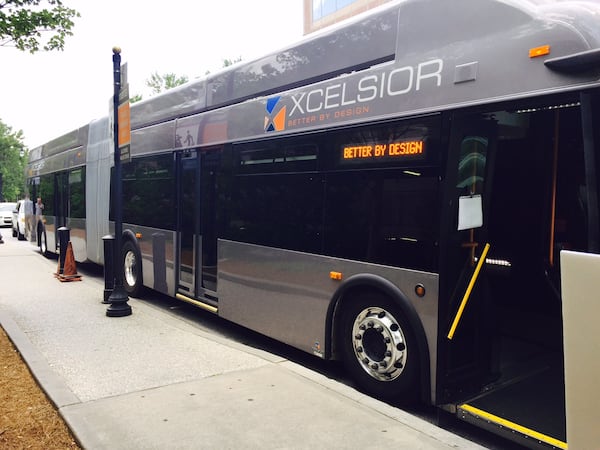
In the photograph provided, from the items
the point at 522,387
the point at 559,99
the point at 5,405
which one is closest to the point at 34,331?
the point at 5,405

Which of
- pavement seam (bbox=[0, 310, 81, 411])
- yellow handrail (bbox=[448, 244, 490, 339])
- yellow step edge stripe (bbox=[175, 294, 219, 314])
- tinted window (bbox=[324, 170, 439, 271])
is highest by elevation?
tinted window (bbox=[324, 170, 439, 271])

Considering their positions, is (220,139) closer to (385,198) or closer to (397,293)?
(385,198)

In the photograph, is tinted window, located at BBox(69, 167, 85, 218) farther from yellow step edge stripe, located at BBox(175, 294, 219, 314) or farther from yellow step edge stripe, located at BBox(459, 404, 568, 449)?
yellow step edge stripe, located at BBox(459, 404, 568, 449)

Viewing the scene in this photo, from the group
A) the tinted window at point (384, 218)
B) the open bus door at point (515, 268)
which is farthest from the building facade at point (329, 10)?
the tinted window at point (384, 218)

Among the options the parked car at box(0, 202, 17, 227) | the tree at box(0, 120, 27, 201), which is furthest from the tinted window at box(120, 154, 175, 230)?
the tree at box(0, 120, 27, 201)

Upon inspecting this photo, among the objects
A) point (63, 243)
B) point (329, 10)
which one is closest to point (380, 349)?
point (63, 243)

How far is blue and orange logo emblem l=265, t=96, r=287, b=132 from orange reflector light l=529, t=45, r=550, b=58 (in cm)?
274

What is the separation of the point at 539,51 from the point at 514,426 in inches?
100

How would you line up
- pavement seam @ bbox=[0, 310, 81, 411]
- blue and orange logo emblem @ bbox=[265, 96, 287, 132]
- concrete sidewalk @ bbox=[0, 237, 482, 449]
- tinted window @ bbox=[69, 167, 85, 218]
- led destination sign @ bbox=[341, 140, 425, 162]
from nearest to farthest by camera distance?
1. concrete sidewalk @ bbox=[0, 237, 482, 449]
2. led destination sign @ bbox=[341, 140, 425, 162]
3. pavement seam @ bbox=[0, 310, 81, 411]
4. blue and orange logo emblem @ bbox=[265, 96, 287, 132]
5. tinted window @ bbox=[69, 167, 85, 218]

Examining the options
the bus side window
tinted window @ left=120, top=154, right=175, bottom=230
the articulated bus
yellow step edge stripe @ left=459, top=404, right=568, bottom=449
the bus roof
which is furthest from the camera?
tinted window @ left=120, top=154, right=175, bottom=230

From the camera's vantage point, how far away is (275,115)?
5738 mm

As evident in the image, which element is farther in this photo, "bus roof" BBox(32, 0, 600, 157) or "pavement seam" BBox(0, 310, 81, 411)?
"pavement seam" BBox(0, 310, 81, 411)

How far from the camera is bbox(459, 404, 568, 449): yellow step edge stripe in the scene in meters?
3.44

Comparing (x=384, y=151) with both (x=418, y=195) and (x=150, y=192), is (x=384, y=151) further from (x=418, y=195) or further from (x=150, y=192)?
(x=150, y=192)
